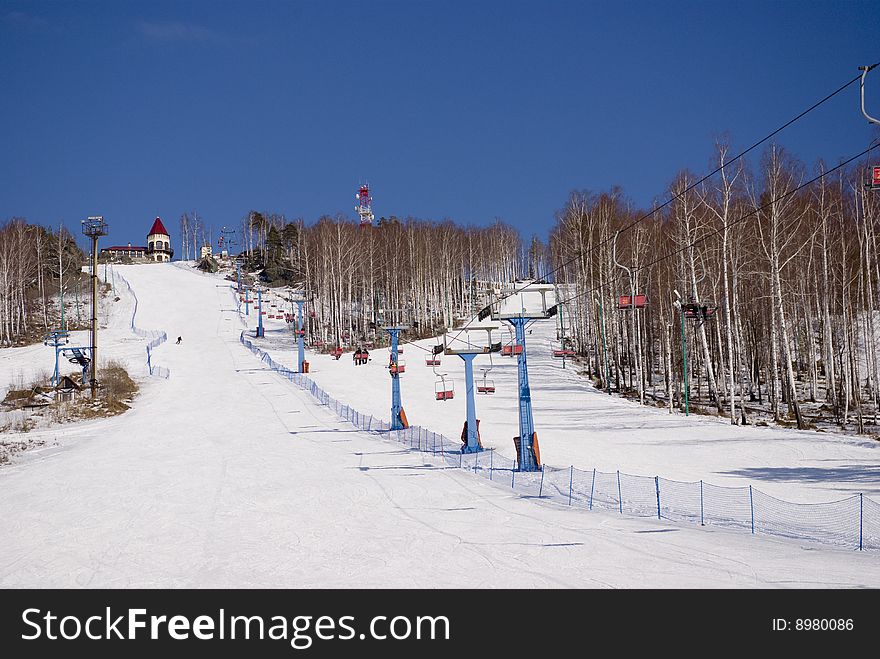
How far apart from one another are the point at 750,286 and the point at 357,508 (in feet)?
120

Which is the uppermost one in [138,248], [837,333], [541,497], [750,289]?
[138,248]

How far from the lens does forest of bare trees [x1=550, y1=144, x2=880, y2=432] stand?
3300 cm

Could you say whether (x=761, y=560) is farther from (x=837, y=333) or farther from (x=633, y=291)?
(x=837, y=333)

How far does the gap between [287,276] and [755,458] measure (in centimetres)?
9745

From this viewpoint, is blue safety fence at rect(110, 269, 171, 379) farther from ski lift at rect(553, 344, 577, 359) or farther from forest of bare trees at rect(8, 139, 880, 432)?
ski lift at rect(553, 344, 577, 359)

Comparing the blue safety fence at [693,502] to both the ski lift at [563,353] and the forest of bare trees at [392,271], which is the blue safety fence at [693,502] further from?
the forest of bare trees at [392,271]

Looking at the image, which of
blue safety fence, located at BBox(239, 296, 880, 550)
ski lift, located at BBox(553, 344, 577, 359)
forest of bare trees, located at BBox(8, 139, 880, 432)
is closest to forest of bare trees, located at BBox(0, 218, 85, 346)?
forest of bare trees, located at BBox(8, 139, 880, 432)

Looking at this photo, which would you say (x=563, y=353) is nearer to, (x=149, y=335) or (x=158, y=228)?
(x=149, y=335)

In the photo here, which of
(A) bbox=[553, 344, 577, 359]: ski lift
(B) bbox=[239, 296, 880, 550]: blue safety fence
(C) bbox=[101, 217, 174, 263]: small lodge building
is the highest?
(C) bbox=[101, 217, 174, 263]: small lodge building

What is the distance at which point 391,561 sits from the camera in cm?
1277

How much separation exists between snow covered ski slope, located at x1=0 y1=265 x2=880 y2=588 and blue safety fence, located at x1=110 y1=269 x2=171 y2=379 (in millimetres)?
12837

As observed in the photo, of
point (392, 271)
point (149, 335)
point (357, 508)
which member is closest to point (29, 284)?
point (149, 335)
